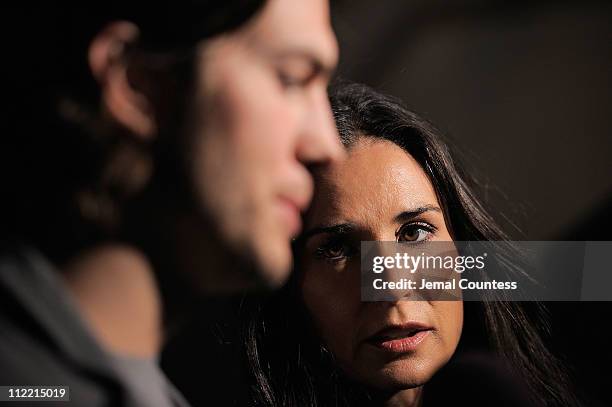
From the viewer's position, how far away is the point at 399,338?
38.1 inches

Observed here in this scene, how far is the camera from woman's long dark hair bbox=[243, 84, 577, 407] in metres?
1.04

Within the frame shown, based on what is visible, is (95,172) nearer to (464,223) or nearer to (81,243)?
(81,243)

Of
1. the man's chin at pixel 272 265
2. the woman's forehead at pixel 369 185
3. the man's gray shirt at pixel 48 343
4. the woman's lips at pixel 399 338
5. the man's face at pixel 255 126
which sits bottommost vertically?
the man's gray shirt at pixel 48 343

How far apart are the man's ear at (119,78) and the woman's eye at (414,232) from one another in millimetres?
439

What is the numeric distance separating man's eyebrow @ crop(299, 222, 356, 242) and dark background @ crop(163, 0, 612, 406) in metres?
0.17

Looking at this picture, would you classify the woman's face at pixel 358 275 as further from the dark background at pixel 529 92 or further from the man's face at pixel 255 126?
the man's face at pixel 255 126

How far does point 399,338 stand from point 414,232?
15cm

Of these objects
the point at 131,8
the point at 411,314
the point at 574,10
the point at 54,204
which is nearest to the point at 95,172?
the point at 54,204

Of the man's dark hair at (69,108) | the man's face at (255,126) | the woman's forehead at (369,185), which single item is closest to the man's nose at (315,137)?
the man's face at (255,126)

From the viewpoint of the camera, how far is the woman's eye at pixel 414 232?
99 cm

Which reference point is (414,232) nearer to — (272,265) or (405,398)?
(405,398)

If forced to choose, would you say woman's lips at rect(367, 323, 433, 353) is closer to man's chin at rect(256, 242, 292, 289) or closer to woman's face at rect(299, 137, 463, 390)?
woman's face at rect(299, 137, 463, 390)

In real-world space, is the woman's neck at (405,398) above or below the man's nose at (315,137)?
below

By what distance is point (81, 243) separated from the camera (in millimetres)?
665
